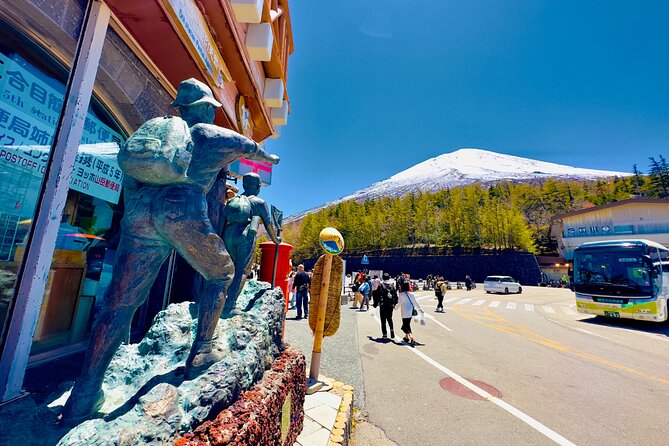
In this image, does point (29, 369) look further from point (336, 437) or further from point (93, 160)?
point (336, 437)

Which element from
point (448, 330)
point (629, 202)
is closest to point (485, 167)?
point (629, 202)

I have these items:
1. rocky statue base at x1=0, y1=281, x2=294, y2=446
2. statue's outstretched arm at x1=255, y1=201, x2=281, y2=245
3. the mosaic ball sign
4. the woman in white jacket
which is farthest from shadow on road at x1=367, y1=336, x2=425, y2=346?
statue's outstretched arm at x1=255, y1=201, x2=281, y2=245

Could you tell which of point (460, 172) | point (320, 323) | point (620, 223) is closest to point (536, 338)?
point (320, 323)

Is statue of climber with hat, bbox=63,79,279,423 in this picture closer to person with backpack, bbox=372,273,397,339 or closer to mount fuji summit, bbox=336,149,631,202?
person with backpack, bbox=372,273,397,339

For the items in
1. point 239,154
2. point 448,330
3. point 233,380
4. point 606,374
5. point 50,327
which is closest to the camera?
point 233,380

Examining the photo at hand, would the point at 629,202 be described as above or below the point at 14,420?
above

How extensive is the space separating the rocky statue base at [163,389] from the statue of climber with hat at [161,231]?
0.39ft

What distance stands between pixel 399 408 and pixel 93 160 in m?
4.89

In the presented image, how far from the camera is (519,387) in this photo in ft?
14.0

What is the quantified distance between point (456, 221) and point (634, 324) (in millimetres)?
34826

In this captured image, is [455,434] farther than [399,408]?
No

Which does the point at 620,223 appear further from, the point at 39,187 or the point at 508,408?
the point at 39,187

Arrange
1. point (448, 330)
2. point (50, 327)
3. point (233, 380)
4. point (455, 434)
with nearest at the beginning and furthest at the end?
point (233, 380) < point (455, 434) < point (50, 327) < point (448, 330)

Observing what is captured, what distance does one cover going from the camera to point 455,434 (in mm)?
3002
